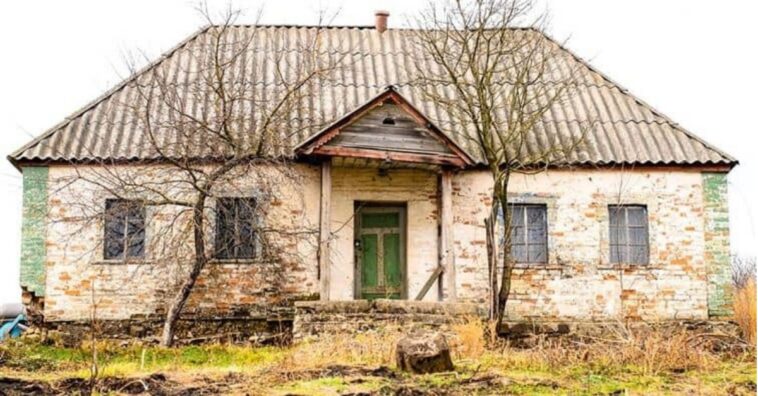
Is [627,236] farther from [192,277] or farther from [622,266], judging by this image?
[192,277]

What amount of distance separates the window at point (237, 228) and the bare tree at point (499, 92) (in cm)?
370

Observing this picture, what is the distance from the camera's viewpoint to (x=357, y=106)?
1702cm

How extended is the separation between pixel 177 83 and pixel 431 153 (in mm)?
5142

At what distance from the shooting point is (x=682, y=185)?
17516mm

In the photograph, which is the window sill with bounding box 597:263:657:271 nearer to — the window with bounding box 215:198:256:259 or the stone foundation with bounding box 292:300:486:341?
the stone foundation with bounding box 292:300:486:341

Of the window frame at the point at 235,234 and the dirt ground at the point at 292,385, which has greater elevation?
the window frame at the point at 235,234

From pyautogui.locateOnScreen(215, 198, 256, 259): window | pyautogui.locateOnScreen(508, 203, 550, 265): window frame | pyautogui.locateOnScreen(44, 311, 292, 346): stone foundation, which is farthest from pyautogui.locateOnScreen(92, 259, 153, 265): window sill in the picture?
pyautogui.locateOnScreen(508, 203, 550, 265): window frame

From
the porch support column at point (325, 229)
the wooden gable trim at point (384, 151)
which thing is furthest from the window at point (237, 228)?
the wooden gable trim at point (384, 151)

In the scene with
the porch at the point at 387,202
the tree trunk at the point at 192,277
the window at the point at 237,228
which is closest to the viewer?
the tree trunk at the point at 192,277

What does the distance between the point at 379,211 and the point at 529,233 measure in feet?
8.75

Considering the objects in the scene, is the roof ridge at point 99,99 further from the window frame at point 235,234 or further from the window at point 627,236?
the window at point 627,236

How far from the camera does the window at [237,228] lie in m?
16.3

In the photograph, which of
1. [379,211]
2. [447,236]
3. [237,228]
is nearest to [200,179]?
[237,228]

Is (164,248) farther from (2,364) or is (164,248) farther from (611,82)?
(611,82)
